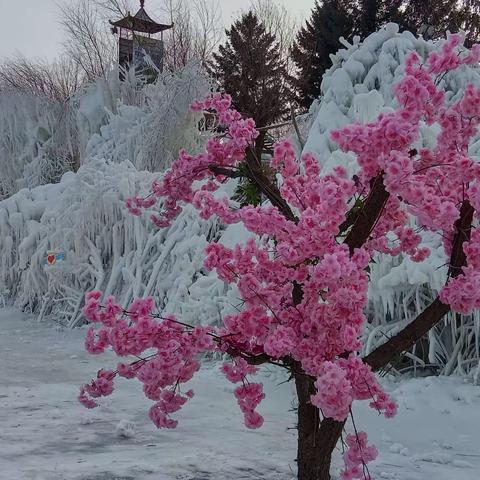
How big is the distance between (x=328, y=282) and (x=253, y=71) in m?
26.1

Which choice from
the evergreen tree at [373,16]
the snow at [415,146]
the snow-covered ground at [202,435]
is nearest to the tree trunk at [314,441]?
the snow-covered ground at [202,435]

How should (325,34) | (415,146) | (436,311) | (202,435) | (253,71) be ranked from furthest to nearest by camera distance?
(253,71) < (325,34) < (415,146) < (202,435) < (436,311)

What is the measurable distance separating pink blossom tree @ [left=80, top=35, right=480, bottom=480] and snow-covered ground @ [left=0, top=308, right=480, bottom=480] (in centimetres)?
73

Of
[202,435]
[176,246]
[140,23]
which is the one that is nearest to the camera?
[202,435]

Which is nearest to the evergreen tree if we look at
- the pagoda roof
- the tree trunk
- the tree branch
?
the pagoda roof

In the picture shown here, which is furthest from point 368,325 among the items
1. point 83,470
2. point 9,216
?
point 9,216

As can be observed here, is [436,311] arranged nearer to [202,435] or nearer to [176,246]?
[202,435]

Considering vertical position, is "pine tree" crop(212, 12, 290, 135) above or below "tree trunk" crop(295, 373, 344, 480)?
above

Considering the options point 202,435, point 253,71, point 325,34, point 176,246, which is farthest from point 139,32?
point 202,435

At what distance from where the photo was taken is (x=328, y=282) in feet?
7.06

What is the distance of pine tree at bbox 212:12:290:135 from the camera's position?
83.5 ft

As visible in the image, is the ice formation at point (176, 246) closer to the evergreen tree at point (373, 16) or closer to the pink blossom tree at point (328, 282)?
the pink blossom tree at point (328, 282)

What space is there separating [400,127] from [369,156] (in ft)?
0.58

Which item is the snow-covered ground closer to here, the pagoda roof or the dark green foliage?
the dark green foliage
